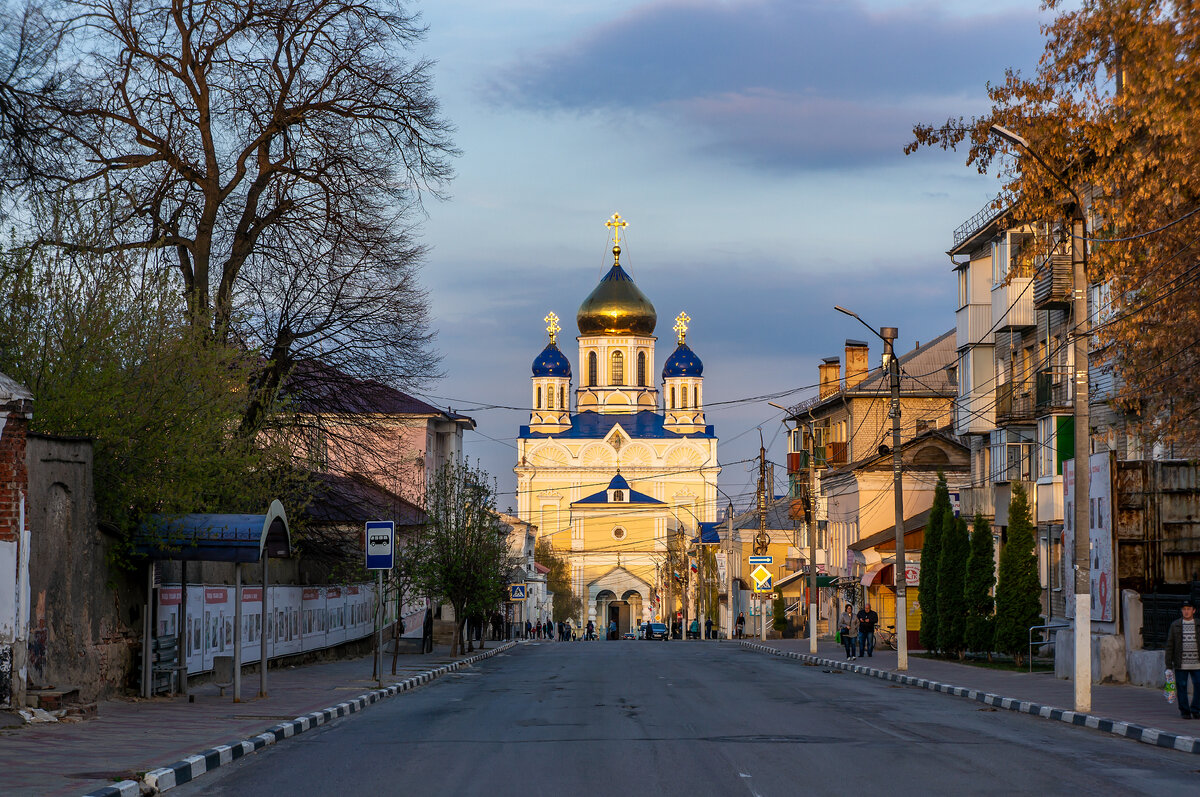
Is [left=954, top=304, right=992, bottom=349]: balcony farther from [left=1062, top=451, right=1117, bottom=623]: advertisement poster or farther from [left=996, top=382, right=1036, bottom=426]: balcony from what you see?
[left=1062, top=451, right=1117, bottom=623]: advertisement poster

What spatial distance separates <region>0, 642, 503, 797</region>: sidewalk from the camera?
40.0 feet

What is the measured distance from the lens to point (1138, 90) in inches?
779

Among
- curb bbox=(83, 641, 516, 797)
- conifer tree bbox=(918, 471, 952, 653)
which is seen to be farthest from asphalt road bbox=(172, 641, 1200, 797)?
conifer tree bbox=(918, 471, 952, 653)

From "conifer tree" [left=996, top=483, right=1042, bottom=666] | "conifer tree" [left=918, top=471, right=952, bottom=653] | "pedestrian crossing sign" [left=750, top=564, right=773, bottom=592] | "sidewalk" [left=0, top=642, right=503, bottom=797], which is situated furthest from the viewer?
"pedestrian crossing sign" [left=750, top=564, right=773, bottom=592]

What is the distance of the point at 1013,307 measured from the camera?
132ft

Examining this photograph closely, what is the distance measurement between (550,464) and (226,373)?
12842 cm

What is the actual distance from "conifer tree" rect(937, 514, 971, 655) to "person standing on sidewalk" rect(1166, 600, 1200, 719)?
59.7 ft

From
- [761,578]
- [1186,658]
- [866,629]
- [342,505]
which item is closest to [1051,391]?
[866,629]

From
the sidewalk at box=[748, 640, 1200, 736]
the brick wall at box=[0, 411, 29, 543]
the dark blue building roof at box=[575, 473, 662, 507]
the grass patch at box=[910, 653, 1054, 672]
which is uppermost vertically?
the dark blue building roof at box=[575, 473, 662, 507]

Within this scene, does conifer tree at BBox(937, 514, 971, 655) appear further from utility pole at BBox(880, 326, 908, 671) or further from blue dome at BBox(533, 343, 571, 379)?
blue dome at BBox(533, 343, 571, 379)

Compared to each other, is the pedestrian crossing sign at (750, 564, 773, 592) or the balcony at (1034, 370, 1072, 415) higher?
the balcony at (1034, 370, 1072, 415)

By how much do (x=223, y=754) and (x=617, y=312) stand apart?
137 meters

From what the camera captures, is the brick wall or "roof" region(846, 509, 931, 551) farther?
"roof" region(846, 509, 931, 551)

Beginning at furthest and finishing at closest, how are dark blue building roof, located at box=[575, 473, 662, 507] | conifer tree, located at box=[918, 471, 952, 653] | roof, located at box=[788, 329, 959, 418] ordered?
dark blue building roof, located at box=[575, 473, 662, 507] → roof, located at box=[788, 329, 959, 418] → conifer tree, located at box=[918, 471, 952, 653]
